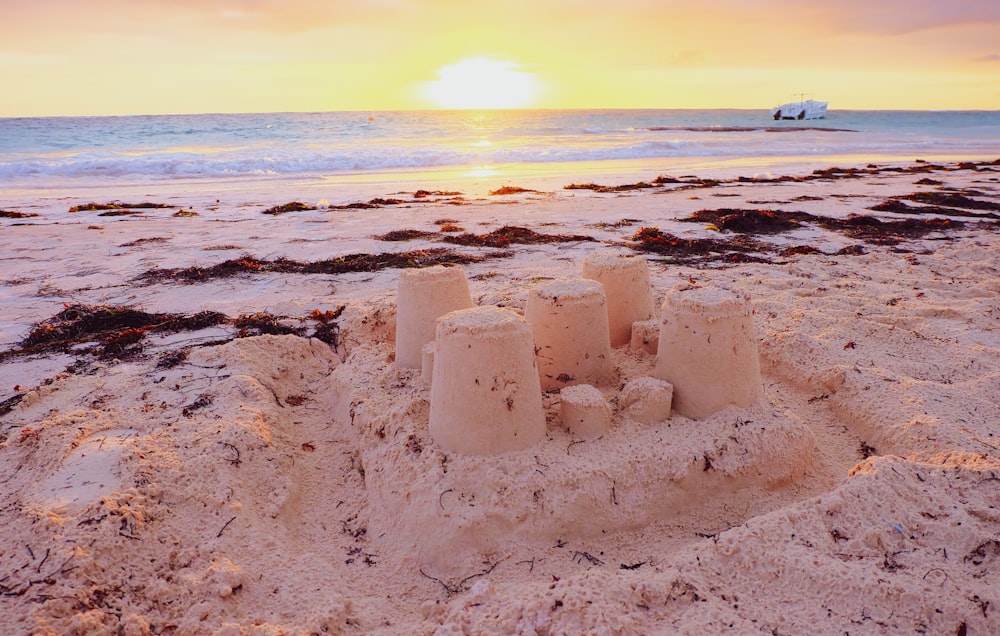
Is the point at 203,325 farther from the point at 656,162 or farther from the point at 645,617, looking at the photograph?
the point at 656,162

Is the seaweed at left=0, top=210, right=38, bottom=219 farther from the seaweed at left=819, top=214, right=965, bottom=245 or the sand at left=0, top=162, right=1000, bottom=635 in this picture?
the seaweed at left=819, top=214, right=965, bottom=245

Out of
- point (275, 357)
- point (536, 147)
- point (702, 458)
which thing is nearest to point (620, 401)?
point (702, 458)

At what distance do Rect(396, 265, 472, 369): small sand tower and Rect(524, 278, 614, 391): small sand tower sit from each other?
535 mm

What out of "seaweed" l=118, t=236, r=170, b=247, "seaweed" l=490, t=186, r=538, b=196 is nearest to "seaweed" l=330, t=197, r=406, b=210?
"seaweed" l=490, t=186, r=538, b=196

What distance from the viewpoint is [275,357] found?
4.19m

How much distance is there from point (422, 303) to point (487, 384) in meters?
1.06

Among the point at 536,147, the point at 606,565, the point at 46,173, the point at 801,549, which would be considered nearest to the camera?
the point at 801,549

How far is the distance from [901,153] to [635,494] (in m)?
28.8

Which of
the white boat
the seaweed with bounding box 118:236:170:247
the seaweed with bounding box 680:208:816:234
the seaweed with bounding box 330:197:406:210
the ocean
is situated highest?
the white boat

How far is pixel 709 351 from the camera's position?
2.90m

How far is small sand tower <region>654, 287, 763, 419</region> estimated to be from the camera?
2881 mm

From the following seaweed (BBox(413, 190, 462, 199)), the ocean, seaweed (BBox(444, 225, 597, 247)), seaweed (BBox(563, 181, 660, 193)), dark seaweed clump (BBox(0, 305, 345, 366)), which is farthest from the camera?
the ocean

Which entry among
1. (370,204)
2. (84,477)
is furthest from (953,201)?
(84,477)

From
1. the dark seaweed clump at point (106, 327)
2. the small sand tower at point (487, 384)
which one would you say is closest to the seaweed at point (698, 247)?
the small sand tower at point (487, 384)
